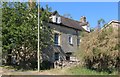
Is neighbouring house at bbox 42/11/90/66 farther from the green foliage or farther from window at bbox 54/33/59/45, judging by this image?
the green foliage

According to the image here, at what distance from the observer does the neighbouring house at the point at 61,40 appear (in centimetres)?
3659

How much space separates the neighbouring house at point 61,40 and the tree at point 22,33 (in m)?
2.59

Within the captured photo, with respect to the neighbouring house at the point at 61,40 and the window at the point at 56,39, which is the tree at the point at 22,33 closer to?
the neighbouring house at the point at 61,40

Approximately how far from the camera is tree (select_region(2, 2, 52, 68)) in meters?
29.3

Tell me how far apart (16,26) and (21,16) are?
1724mm

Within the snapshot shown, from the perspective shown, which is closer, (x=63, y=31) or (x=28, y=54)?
(x=28, y=54)

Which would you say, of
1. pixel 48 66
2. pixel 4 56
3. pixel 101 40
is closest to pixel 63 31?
pixel 48 66

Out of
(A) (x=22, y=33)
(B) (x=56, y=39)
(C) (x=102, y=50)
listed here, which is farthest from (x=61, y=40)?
(C) (x=102, y=50)

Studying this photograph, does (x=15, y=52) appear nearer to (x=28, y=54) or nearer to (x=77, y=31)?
(x=28, y=54)

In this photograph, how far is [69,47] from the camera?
1599 inches

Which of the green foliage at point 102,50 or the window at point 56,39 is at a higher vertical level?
the window at point 56,39

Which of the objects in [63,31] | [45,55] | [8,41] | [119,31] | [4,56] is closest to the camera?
[119,31]

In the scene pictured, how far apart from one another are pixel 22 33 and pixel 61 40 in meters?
10.3

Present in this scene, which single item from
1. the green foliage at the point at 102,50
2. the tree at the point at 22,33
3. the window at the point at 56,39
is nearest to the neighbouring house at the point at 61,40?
the window at the point at 56,39
